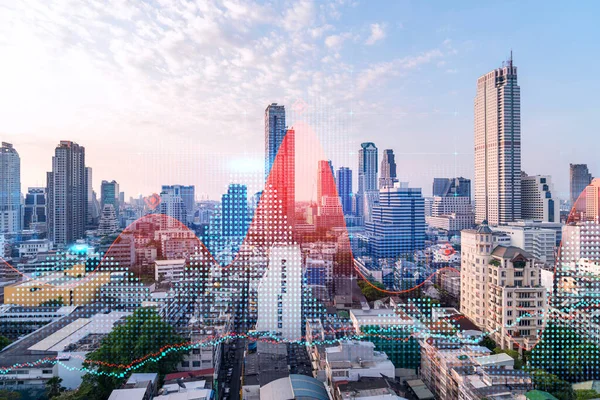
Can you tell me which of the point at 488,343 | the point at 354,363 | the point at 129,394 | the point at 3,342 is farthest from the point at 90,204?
the point at 488,343

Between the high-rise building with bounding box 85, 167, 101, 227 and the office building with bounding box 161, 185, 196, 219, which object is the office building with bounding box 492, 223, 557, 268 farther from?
the high-rise building with bounding box 85, 167, 101, 227

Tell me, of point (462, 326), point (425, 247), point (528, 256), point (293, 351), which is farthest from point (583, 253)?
point (293, 351)

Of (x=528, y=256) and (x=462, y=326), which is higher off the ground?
(x=528, y=256)

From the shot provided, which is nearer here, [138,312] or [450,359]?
[450,359]

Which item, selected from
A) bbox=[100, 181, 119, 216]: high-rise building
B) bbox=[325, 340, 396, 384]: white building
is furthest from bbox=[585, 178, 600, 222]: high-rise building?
bbox=[100, 181, 119, 216]: high-rise building

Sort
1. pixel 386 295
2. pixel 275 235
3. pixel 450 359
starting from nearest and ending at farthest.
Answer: pixel 450 359, pixel 386 295, pixel 275 235

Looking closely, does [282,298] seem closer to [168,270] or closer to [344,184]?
[168,270]

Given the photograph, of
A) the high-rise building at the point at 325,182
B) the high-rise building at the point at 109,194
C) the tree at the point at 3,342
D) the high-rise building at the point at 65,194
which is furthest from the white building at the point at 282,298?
the high-rise building at the point at 109,194

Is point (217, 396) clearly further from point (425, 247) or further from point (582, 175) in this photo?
point (582, 175)
